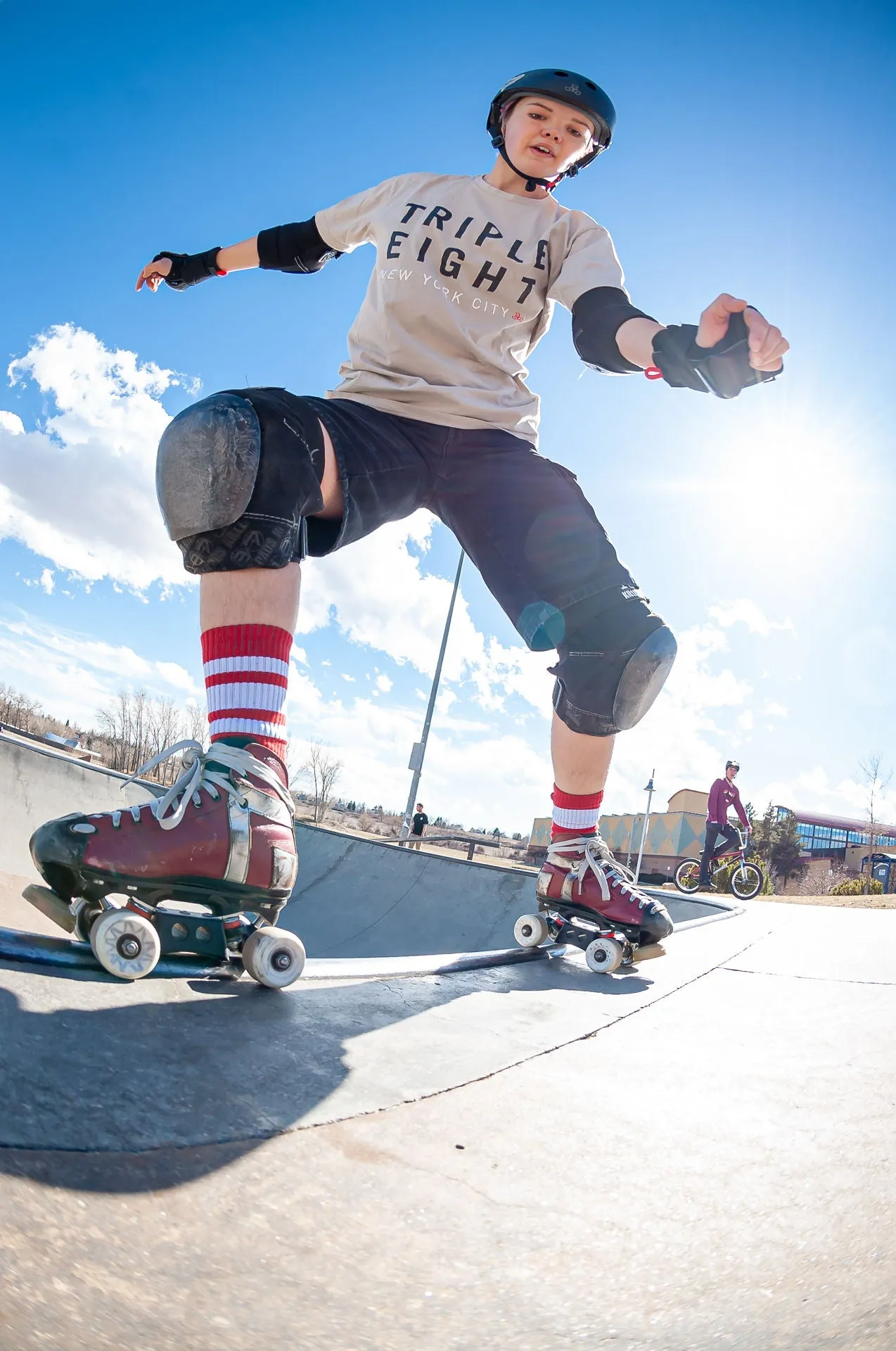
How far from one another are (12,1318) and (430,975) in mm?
1295

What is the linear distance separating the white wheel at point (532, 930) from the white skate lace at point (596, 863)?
183mm

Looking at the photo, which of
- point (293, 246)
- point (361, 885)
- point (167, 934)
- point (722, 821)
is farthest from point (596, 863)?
point (722, 821)

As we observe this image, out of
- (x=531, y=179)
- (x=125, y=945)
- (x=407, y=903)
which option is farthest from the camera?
(x=407, y=903)

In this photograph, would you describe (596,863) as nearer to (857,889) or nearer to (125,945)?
(125,945)

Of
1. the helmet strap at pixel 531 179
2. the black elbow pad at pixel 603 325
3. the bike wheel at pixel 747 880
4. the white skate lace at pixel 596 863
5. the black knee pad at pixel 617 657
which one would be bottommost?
the bike wheel at pixel 747 880

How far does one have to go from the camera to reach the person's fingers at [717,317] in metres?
1.74

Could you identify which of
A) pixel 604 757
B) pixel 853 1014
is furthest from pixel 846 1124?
pixel 604 757

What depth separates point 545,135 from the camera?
2.42 metres

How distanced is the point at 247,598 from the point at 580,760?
1149mm

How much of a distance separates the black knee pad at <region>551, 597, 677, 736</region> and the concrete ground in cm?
102

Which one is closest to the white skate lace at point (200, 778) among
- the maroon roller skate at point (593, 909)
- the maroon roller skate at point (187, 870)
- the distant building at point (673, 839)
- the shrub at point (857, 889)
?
the maroon roller skate at point (187, 870)

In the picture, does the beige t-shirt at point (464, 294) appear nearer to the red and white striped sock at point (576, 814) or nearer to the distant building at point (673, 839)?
the red and white striped sock at point (576, 814)

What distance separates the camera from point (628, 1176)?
75 centimetres

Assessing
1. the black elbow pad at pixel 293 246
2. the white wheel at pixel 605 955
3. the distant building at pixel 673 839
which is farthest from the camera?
the distant building at pixel 673 839
